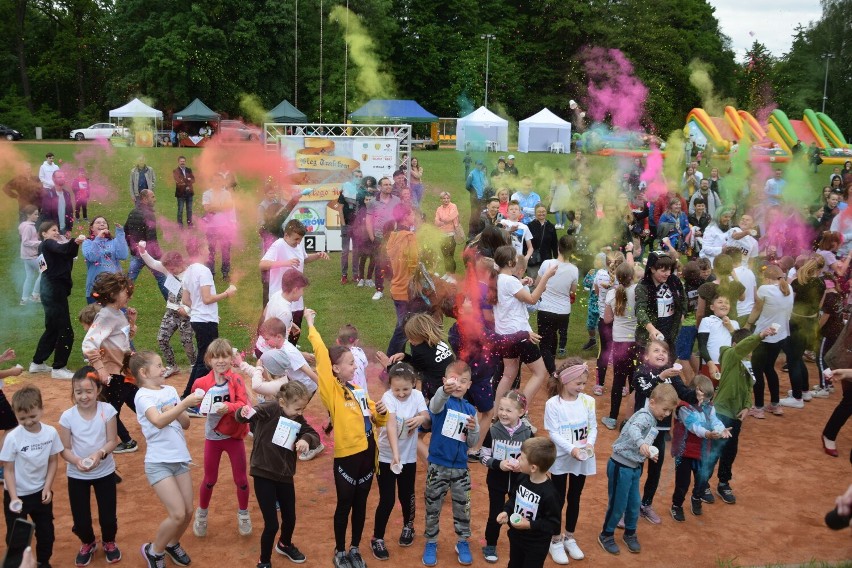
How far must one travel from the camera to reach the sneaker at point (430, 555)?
5375 millimetres

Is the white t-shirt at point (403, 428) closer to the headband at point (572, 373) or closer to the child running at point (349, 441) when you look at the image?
the child running at point (349, 441)

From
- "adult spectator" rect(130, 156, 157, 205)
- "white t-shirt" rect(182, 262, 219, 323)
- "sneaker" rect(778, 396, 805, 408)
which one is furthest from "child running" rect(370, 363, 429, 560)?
"adult spectator" rect(130, 156, 157, 205)

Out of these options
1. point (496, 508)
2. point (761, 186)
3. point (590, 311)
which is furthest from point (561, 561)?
A: point (761, 186)

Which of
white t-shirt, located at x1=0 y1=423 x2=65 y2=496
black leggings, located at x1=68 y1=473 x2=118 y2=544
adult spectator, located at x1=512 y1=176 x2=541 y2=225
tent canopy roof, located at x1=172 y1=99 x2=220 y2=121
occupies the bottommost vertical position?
black leggings, located at x1=68 y1=473 x2=118 y2=544

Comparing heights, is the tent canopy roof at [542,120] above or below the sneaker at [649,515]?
above

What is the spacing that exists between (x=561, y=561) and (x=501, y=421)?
1170 mm

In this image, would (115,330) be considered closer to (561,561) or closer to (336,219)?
(561,561)

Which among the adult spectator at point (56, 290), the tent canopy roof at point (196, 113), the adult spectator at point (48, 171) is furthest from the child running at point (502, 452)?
the tent canopy roof at point (196, 113)

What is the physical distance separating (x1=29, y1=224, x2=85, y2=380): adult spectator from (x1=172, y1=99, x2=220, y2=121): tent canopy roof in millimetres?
22057

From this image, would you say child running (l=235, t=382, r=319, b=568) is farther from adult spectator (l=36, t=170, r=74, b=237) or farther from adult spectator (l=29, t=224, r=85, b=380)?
adult spectator (l=36, t=170, r=74, b=237)

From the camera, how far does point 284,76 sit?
91.4 ft

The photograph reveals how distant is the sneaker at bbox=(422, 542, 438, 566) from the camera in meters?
5.38

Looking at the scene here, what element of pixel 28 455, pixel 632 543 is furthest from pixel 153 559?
pixel 632 543

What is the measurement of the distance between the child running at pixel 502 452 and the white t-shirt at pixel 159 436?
84.4 inches
